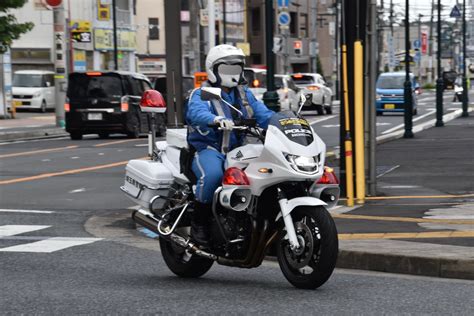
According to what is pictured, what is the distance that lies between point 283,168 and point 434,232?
355 centimetres

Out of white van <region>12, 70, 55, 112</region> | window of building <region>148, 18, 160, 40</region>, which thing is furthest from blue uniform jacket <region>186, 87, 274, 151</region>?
window of building <region>148, 18, 160, 40</region>

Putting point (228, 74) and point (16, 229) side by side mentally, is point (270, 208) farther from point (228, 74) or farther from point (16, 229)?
point (16, 229)

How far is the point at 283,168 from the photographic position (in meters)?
8.13

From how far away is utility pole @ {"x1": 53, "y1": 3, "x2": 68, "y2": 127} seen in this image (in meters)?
39.3

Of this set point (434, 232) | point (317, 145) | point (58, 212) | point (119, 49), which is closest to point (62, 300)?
point (317, 145)

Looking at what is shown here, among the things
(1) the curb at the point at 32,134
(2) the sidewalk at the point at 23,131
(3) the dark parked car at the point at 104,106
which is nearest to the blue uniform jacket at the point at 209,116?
(3) the dark parked car at the point at 104,106

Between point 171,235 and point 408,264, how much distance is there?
1.86 m

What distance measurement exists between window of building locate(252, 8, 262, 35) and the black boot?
84133 mm

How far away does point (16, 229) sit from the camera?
1320cm

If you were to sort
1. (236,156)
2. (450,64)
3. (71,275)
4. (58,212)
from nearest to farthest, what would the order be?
(236,156) → (71,275) → (58,212) → (450,64)

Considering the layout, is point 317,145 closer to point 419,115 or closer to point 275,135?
point 275,135

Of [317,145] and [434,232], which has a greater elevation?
[317,145]

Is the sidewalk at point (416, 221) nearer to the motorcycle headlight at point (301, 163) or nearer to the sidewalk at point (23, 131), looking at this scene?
the motorcycle headlight at point (301, 163)

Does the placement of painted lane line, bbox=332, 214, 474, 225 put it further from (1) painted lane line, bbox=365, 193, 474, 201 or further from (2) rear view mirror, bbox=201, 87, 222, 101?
(2) rear view mirror, bbox=201, 87, 222, 101
